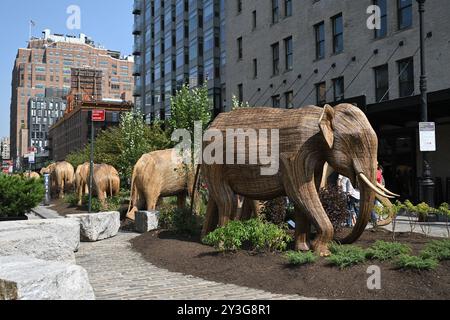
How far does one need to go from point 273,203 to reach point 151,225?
3.88 meters

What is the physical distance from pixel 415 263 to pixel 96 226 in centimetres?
Result: 832

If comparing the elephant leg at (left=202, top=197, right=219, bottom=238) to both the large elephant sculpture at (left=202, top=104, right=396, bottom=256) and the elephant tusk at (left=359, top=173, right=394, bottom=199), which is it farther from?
the elephant tusk at (left=359, top=173, right=394, bottom=199)

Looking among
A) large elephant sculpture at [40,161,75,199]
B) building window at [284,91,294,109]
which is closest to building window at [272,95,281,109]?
building window at [284,91,294,109]

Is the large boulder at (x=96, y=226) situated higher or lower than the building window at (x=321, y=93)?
lower

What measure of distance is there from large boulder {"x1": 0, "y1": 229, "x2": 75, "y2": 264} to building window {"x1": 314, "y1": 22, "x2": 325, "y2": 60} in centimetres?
2165

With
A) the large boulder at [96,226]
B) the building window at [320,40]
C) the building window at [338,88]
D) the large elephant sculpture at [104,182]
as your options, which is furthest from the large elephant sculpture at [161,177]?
the building window at [320,40]

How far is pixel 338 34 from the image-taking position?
25.8 m

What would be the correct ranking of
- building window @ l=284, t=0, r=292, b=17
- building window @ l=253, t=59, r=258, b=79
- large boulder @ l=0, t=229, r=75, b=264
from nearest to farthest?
large boulder @ l=0, t=229, r=75, b=264
building window @ l=284, t=0, r=292, b=17
building window @ l=253, t=59, r=258, b=79

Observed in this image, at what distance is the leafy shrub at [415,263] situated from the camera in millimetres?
6070

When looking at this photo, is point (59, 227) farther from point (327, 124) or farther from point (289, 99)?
point (289, 99)

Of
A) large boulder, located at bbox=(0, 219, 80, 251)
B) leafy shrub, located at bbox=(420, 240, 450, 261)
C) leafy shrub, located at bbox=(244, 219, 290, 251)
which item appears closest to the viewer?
leafy shrub, located at bbox=(420, 240, 450, 261)

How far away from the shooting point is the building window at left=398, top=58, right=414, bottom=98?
69.2 ft

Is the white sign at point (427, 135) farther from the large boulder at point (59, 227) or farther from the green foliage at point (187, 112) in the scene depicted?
the large boulder at point (59, 227)

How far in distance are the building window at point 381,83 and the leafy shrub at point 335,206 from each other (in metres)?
13.2
